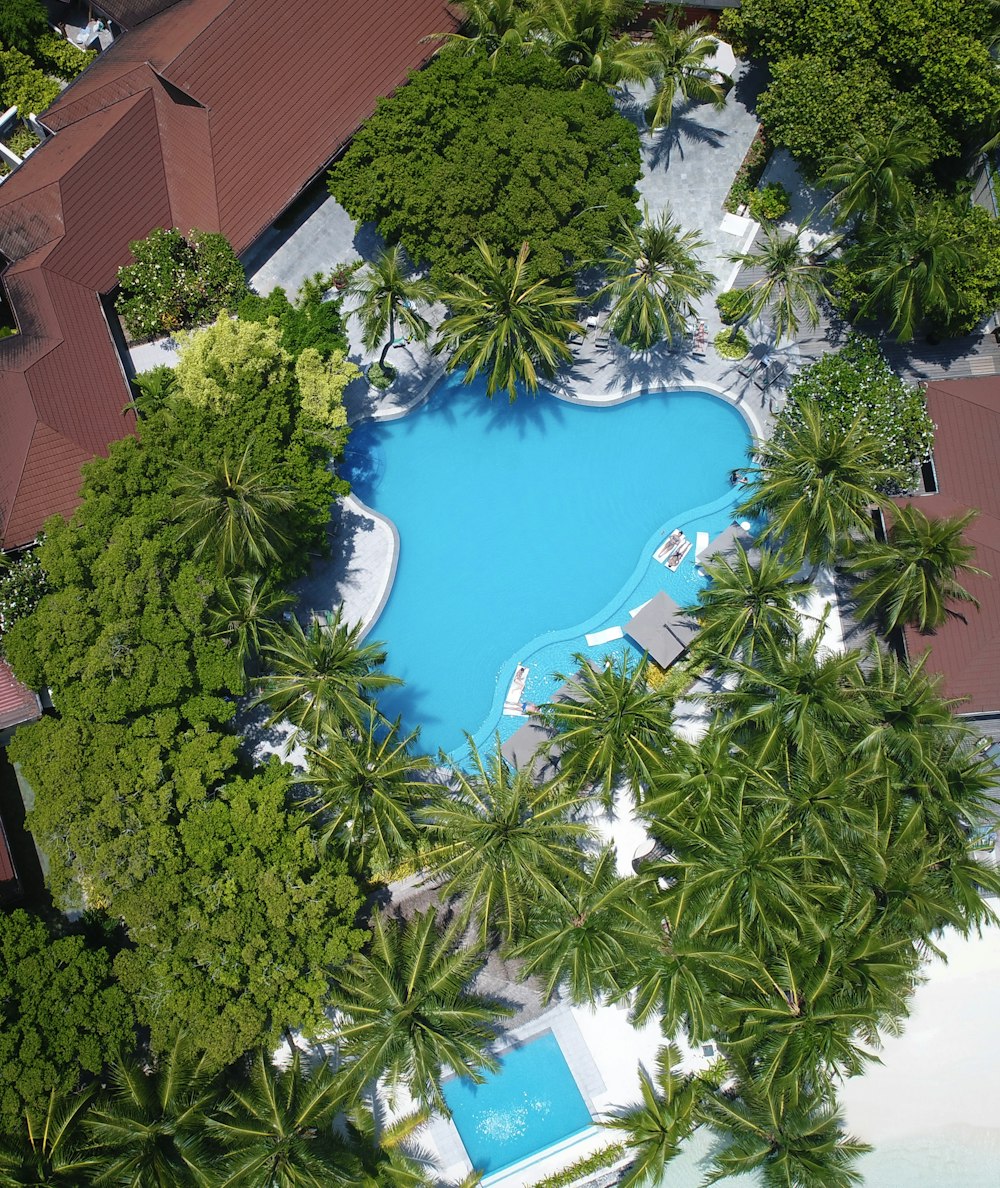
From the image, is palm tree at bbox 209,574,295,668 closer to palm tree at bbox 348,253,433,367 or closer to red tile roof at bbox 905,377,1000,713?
palm tree at bbox 348,253,433,367

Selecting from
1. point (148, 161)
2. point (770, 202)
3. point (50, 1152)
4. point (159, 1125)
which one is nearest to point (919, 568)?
point (770, 202)

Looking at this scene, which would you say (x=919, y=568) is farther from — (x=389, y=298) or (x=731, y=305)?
(x=389, y=298)

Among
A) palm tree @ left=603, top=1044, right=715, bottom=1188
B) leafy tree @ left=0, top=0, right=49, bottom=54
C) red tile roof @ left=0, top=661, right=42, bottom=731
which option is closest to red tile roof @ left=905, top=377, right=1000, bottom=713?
palm tree @ left=603, top=1044, right=715, bottom=1188

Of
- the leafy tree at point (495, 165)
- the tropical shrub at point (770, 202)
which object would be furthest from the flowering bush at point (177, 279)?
the tropical shrub at point (770, 202)

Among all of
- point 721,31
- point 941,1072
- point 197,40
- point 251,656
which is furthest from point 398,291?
point 941,1072

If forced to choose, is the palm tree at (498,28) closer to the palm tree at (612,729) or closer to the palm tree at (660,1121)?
the palm tree at (612,729)

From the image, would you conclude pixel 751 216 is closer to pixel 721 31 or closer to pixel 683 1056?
pixel 721 31
